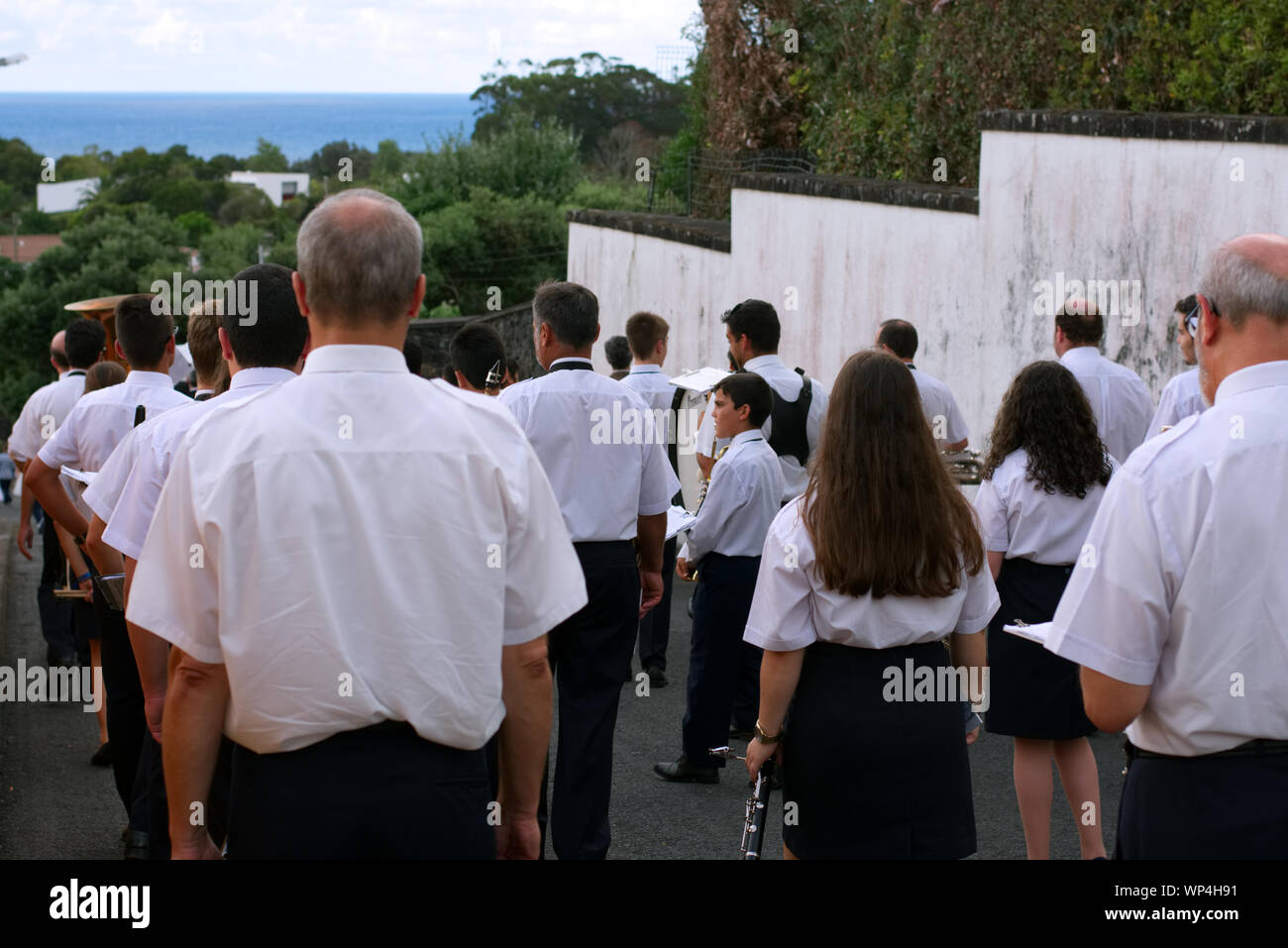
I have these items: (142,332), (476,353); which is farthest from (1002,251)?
(142,332)

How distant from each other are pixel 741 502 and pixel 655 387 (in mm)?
2820

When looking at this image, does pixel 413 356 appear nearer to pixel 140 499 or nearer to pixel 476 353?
pixel 476 353

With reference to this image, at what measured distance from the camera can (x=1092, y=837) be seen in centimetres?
524

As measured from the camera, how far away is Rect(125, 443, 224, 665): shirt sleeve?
2635 millimetres

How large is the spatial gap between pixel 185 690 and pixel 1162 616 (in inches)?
74.0

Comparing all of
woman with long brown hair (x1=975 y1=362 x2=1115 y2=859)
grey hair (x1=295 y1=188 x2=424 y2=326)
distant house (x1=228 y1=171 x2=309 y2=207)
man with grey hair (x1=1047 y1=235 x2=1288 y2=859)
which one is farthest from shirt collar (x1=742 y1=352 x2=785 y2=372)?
distant house (x1=228 y1=171 x2=309 y2=207)

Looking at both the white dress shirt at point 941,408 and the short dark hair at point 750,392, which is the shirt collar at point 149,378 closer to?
the short dark hair at point 750,392

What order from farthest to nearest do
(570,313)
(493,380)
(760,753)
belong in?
(493,380) < (570,313) < (760,753)

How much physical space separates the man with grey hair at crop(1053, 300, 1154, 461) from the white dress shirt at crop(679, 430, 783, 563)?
5.00 feet

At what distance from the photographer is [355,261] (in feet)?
8.69

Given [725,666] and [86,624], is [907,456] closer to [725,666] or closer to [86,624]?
[725,666]

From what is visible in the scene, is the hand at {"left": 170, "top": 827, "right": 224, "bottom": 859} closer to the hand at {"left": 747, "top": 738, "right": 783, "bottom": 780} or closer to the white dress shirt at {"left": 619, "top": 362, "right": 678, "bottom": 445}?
the hand at {"left": 747, "top": 738, "right": 783, "bottom": 780}
